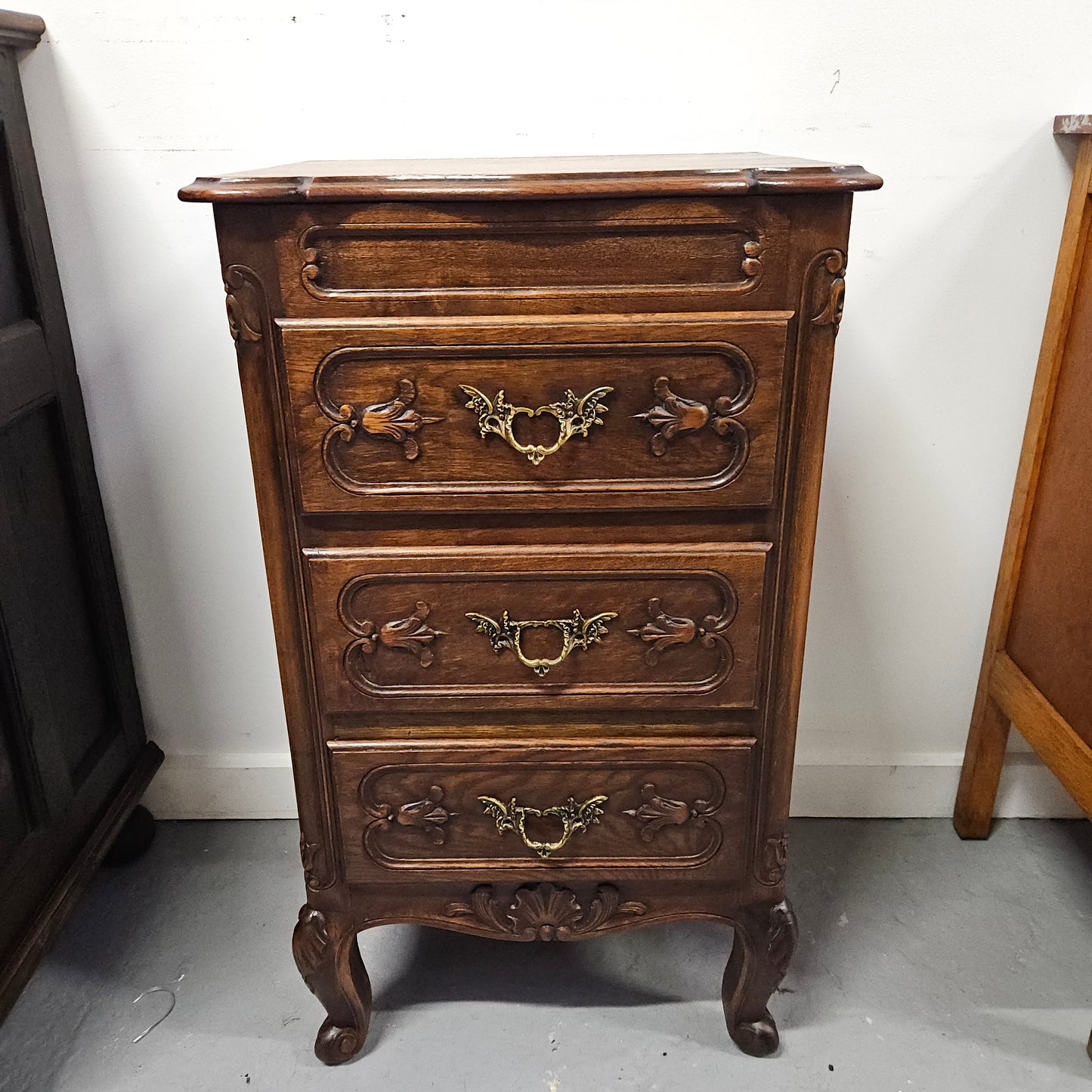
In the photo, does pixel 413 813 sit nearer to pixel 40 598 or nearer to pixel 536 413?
pixel 536 413

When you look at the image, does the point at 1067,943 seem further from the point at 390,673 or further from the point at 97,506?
the point at 97,506

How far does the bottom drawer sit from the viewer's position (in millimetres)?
1099

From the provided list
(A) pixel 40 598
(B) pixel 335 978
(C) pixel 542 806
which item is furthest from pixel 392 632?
(A) pixel 40 598

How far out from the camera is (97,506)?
4.93 ft

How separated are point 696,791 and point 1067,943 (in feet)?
2.56

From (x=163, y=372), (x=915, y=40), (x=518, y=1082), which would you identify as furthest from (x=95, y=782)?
(x=915, y=40)

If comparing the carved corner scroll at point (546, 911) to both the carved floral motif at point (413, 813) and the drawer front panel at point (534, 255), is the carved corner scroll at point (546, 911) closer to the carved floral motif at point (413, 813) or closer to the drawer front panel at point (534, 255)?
the carved floral motif at point (413, 813)

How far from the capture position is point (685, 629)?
103cm

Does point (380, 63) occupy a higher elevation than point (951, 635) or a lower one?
higher

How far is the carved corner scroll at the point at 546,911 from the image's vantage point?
118 cm

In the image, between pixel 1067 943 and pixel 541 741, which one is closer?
pixel 541 741

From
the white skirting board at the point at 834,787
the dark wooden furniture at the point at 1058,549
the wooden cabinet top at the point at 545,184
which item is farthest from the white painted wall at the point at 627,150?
the wooden cabinet top at the point at 545,184

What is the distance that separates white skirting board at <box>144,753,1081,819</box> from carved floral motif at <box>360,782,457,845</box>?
643 millimetres

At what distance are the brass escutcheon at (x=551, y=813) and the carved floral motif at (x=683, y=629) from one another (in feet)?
0.71
